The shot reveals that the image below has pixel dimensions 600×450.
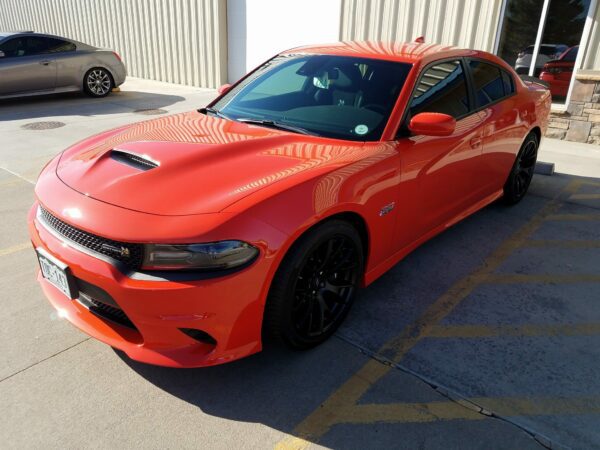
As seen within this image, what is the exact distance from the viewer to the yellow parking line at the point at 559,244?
4312 mm

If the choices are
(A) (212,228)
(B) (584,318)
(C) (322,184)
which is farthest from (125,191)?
(B) (584,318)

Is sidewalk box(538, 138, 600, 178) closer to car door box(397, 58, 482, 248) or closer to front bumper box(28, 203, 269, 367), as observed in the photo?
car door box(397, 58, 482, 248)

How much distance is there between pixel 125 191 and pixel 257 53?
32.8ft

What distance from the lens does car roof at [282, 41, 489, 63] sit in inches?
136

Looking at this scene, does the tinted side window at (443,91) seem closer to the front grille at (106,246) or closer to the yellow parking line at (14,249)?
the front grille at (106,246)

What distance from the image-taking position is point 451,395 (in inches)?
99.0

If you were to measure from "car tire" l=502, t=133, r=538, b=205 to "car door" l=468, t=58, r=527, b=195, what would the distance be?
0.21m

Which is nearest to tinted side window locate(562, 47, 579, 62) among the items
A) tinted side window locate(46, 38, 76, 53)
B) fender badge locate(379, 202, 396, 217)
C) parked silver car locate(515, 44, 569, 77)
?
parked silver car locate(515, 44, 569, 77)

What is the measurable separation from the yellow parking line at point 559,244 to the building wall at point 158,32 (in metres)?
9.75

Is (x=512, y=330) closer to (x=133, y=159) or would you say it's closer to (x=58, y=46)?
(x=133, y=159)

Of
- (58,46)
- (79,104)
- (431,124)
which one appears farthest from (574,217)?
(58,46)

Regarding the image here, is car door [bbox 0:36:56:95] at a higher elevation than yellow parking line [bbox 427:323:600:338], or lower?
higher

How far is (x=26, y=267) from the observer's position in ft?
12.0

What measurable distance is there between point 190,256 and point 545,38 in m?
8.26
